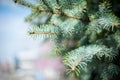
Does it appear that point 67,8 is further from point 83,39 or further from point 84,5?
point 83,39

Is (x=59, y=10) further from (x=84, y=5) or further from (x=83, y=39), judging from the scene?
(x=83, y=39)

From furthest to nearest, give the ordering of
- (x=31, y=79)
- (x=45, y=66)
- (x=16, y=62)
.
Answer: (x=45, y=66)
(x=16, y=62)
(x=31, y=79)

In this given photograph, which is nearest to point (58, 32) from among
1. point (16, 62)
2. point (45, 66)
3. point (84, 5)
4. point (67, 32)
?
point (67, 32)

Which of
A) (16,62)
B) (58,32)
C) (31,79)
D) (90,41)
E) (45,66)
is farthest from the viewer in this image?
(45,66)

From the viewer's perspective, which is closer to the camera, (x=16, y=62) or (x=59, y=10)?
(x=59, y=10)

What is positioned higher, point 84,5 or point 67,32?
point 84,5

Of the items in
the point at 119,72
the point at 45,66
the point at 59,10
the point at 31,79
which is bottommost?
the point at 45,66

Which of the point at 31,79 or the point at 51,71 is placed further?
the point at 51,71

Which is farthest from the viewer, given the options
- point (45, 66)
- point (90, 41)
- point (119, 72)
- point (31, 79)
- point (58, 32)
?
point (45, 66)

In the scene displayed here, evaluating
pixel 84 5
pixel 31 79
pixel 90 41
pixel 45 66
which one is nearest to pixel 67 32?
pixel 84 5
